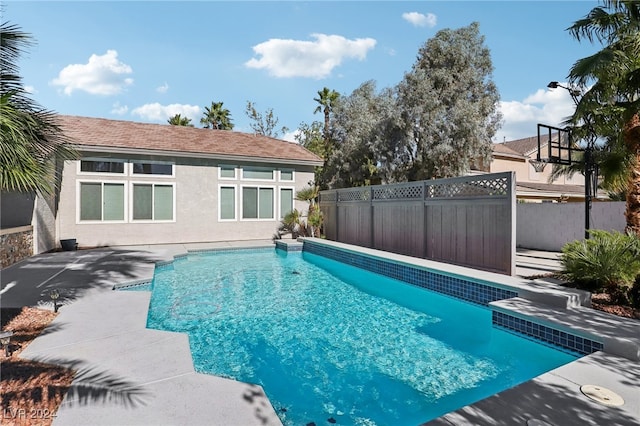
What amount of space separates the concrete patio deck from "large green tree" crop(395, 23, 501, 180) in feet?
43.2

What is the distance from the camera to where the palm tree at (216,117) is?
3431cm

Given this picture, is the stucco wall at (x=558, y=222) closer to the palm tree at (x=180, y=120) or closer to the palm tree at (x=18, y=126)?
Answer: the palm tree at (x=18, y=126)

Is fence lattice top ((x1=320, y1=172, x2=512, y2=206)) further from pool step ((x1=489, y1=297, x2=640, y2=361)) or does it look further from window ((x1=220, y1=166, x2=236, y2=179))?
window ((x1=220, y1=166, x2=236, y2=179))

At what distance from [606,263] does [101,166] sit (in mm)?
15229

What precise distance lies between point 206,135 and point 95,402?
49.9 ft

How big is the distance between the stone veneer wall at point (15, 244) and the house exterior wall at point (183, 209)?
2271 millimetres

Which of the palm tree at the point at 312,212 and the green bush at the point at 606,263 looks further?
the palm tree at the point at 312,212

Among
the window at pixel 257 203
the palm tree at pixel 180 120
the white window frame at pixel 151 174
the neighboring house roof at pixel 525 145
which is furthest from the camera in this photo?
the palm tree at pixel 180 120

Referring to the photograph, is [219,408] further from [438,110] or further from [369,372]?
[438,110]

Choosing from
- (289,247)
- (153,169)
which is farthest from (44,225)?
(289,247)

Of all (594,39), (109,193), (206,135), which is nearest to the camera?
(594,39)

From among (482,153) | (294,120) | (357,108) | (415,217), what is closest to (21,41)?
(415,217)

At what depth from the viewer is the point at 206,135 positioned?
16.7 m

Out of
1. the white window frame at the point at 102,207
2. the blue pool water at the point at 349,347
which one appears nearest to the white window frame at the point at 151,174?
the white window frame at the point at 102,207
